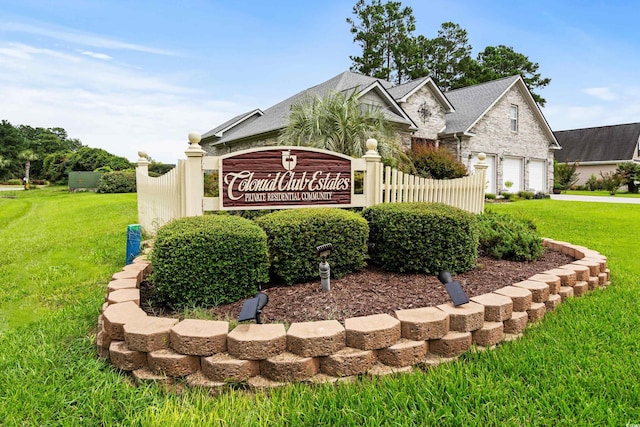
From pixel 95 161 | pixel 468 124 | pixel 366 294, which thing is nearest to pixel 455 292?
pixel 366 294

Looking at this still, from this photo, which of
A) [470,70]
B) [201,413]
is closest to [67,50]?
[201,413]

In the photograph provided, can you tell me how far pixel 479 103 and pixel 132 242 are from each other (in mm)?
18956

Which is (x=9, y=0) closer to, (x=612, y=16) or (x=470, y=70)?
(x=612, y=16)

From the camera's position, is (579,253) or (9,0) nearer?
(579,253)

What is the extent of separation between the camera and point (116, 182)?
79.4 feet

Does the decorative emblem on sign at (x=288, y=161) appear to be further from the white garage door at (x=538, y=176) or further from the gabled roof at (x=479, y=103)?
the white garage door at (x=538, y=176)

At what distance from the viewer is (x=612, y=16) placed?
36.4ft

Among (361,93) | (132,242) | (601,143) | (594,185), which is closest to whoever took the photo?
(132,242)

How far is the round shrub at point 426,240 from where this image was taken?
3762 mm

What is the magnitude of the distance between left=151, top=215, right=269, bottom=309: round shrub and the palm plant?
6115 mm

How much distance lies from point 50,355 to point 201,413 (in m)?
1.31

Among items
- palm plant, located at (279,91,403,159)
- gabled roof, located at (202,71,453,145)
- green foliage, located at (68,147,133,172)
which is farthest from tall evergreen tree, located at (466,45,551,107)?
green foliage, located at (68,147,133,172)

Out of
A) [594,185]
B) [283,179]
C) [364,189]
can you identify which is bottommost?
[364,189]

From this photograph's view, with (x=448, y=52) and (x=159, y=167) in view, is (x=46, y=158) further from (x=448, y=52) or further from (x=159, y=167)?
(x=448, y=52)
